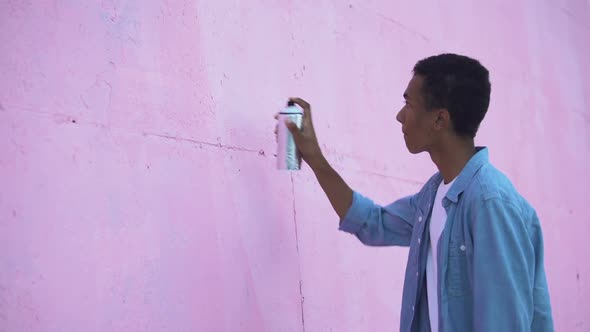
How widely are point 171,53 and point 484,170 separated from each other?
992 millimetres

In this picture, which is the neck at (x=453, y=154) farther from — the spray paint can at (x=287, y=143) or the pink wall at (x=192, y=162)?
the pink wall at (x=192, y=162)

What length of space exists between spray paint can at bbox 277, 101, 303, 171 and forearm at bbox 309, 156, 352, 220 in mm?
146

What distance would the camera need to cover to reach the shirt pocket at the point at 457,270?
2102 millimetres

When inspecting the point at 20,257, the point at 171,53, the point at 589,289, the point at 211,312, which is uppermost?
the point at 171,53

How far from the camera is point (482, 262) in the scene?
2006 millimetres

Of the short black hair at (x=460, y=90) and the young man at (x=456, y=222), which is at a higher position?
the short black hair at (x=460, y=90)

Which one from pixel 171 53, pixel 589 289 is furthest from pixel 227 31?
pixel 589 289

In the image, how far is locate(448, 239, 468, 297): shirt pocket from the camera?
2.10 m

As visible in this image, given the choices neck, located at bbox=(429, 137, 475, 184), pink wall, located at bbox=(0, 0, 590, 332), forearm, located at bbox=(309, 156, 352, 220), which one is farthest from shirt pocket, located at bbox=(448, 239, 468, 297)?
pink wall, located at bbox=(0, 0, 590, 332)

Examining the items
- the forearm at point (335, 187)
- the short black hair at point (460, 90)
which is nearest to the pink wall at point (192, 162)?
the forearm at point (335, 187)

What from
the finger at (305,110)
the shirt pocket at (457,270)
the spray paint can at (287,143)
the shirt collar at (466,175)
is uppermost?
the finger at (305,110)

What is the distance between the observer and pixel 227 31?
2492 millimetres

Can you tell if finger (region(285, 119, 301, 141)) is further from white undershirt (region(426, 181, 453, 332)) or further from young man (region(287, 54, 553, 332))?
white undershirt (region(426, 181, 453, 332))

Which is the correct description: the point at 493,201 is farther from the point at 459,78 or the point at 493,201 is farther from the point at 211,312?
the point at 211,312
